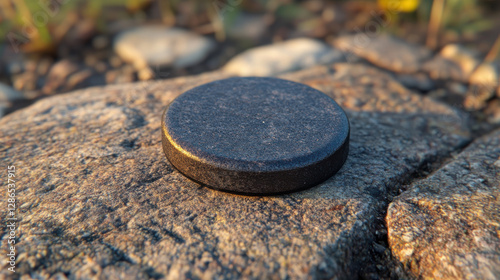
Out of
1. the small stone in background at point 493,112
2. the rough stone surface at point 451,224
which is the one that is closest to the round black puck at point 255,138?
the rough stone surface at point 451,224

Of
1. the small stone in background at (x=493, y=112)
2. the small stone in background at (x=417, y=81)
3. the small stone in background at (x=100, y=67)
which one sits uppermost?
the small stone in background at (x=100, y=67)

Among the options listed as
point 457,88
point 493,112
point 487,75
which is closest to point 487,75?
point 487,75

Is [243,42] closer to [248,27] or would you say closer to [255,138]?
[248,27]

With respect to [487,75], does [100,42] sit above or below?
above

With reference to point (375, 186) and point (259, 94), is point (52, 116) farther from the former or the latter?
point (375, 186)

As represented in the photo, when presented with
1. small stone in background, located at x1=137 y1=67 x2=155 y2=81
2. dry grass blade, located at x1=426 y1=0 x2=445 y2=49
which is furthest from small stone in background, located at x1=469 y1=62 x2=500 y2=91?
small stone in background, located at x1=137 y1=67 x2=155 y2=81

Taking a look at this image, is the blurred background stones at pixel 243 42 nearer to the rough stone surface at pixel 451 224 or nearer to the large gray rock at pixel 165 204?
the large gray rock at pixel 165 204
